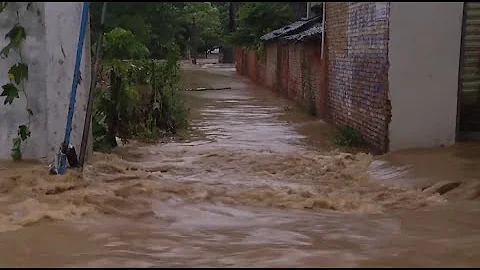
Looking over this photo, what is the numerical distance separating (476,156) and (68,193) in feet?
17.9

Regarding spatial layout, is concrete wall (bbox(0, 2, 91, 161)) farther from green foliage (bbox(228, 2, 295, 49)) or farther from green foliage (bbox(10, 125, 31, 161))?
green foliage (bbox(228, 2, 295, 49))

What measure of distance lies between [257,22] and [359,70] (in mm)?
17298

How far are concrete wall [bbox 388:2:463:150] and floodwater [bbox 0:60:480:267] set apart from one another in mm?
381

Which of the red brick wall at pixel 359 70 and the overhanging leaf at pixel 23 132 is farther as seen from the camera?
the red brick wall at pixel 359 70

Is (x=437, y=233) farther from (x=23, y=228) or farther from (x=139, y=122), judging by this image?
(x=139, y=122)

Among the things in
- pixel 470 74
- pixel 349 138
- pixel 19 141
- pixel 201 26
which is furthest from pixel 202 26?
pixel 19 141

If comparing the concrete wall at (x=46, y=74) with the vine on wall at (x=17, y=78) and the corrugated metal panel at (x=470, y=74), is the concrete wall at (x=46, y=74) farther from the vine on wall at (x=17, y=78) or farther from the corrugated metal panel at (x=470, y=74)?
the corrugated metal panel at (x=470, y=74)

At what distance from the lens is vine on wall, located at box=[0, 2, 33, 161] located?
8.06 m

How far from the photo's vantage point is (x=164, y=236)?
572cm

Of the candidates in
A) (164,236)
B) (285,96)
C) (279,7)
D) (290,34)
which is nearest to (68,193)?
(164,236)

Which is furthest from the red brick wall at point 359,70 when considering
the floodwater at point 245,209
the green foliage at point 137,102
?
the green foliage at point 137,102

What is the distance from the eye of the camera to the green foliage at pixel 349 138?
11.6 meters

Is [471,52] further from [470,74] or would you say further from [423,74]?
[423,74]

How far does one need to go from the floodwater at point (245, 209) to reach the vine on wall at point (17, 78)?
15.9 inches
